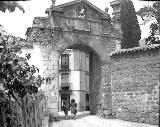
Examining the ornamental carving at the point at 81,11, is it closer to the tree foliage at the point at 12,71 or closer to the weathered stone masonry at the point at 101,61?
the weathered stone masonry at the point at 101,61

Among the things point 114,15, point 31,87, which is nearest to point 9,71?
point 31,87

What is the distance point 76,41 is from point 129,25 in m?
7.24

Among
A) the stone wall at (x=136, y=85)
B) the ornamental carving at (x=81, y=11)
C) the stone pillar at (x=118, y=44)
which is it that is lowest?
the stone wall at (x=136, y=85)

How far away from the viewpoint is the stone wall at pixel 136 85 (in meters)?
13.8

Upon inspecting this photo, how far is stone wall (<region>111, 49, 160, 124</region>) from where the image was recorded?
13.8 meters

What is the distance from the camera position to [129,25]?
71.5 feet

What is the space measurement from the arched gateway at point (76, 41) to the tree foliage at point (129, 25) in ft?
15.0

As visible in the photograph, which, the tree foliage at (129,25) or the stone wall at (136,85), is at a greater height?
the tree foliage at (129,25)

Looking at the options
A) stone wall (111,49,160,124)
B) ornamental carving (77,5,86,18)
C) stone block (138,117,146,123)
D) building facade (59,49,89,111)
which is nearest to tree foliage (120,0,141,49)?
ornamental carving (77,5,86,18)

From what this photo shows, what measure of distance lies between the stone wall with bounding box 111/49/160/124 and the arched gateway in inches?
43.5

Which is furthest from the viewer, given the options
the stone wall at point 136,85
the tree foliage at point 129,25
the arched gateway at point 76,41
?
the tree foliage at point 129,25

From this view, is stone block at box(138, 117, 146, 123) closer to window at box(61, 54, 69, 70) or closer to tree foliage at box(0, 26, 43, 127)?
tree foliage at box(0, 26, 43, 127)

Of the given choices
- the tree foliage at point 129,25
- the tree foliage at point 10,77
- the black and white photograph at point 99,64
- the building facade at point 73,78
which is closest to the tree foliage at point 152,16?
the tree foliage at point 129,25

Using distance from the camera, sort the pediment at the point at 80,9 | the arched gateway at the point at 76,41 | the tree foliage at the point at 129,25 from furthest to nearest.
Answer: the tree foliage at the point at 129,25
the pediment at the point at 80,9
the arched gateway at the point at 76,41
